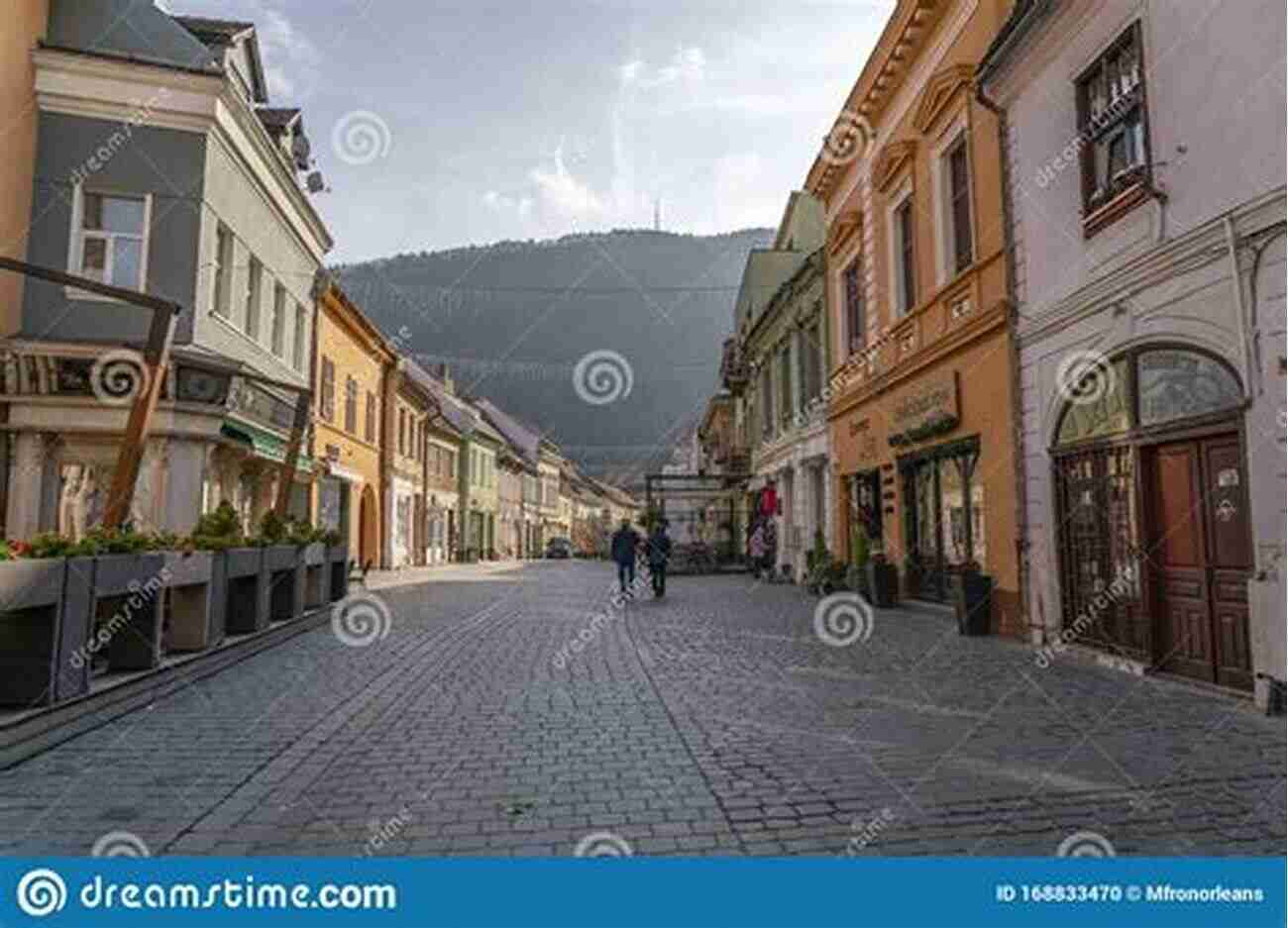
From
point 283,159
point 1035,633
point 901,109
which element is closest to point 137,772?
point 1035,633

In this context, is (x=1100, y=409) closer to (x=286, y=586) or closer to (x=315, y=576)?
(x=286, y=586)

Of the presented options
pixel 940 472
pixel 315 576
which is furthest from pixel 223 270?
pixel 940 472

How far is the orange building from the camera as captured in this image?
11.2 m

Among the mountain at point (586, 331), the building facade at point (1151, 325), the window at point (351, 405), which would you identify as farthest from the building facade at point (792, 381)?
the mountain at point (586, 331)

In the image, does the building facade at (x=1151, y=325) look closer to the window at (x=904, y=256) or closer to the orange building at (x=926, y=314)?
the orange building at (x=926, y=314)

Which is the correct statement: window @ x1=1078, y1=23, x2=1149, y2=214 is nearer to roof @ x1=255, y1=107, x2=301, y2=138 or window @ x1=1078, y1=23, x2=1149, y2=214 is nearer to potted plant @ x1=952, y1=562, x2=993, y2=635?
potted plant @ x1=952, y1=562, x2=993, y2=635

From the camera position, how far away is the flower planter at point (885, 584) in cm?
1506

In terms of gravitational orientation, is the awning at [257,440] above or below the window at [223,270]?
below

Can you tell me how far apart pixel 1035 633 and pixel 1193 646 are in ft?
8.77

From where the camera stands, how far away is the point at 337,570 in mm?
15102

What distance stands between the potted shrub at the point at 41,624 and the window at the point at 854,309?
14.3 m

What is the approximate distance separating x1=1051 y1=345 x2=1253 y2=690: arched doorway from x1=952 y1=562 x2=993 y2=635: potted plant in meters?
1.46

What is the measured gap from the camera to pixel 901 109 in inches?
590

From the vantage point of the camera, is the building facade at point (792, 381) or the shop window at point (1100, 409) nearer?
the shop window at point (1100, 409)
